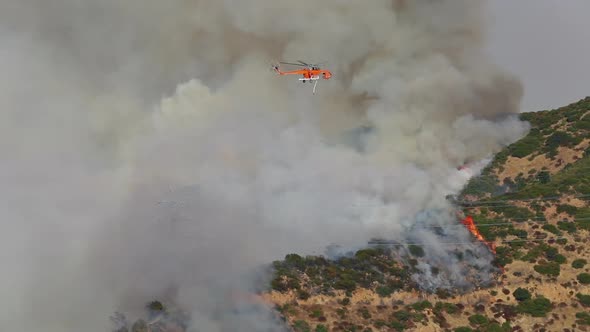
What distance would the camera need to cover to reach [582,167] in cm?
12588

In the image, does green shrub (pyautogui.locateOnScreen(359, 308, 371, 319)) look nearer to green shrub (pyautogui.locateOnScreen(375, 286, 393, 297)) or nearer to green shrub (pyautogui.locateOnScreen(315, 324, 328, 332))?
green shrub (pyautogui.locateOnScreen(375, 286, 393, 297))

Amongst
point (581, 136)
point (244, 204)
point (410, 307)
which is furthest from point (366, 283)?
point (581, 136)

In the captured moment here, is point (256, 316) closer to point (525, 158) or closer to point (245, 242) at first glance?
point (245, 242)

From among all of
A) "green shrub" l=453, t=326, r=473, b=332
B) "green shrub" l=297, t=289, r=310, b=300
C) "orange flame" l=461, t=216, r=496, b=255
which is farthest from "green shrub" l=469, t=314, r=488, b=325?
"green shrub" l=297, t=289, r=310, b=300

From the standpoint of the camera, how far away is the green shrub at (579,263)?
95938 mm

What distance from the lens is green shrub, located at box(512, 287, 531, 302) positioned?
9338 centimetres

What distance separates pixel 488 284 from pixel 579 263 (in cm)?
1253

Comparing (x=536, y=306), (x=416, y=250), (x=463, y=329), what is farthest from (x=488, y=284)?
(x=416, y=250)

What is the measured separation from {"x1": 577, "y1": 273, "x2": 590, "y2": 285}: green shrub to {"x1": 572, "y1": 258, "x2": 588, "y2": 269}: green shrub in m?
1.80

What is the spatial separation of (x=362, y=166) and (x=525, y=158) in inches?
1658

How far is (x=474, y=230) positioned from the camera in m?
109

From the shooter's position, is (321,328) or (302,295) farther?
(302,295)

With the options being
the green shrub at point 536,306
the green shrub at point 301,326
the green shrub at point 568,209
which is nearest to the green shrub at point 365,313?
the green shrub at point 301,326

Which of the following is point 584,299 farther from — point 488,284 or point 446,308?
point 446,308
